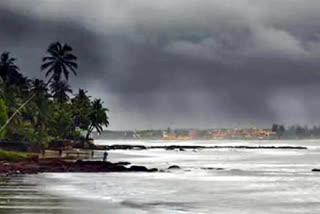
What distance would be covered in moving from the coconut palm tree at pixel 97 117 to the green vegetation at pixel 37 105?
16.3 ft

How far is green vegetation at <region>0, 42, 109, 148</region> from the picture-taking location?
3642 inches

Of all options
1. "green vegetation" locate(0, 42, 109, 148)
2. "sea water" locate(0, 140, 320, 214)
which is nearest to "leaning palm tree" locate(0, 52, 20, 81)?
"green vegetation" locate(0, 42, 109, 148)

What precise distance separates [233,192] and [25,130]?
192 feet

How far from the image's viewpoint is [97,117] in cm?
15050

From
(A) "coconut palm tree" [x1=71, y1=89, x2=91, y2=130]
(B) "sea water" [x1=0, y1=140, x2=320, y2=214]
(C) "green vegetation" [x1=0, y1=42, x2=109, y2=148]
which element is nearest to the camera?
(B) "sea water" [x1=0, y1=140, x2=320, y2=214]

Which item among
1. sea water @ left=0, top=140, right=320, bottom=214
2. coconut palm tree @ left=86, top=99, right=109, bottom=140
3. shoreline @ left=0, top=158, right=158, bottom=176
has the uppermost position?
coconut palm tree @ left=86, top=99, right=109, bottom=140

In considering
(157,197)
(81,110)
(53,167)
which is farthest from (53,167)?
(81,110)

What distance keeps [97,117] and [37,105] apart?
148 feet

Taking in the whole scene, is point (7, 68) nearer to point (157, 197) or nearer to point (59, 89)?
point (59, 89)

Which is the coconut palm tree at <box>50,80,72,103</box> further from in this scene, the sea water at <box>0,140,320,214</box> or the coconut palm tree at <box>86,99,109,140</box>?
the sea water at <box>0,140,320,214</box>

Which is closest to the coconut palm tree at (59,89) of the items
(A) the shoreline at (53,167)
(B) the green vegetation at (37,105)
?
(B) the green vegetation at (37,105)

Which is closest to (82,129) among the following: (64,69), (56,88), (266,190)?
(56,88)

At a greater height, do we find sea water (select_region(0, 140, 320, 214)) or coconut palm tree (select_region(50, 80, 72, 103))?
coconut palm tree (select_region(50, 80, 72, 103))

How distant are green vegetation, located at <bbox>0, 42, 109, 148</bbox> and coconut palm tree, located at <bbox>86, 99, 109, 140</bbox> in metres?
4.97
